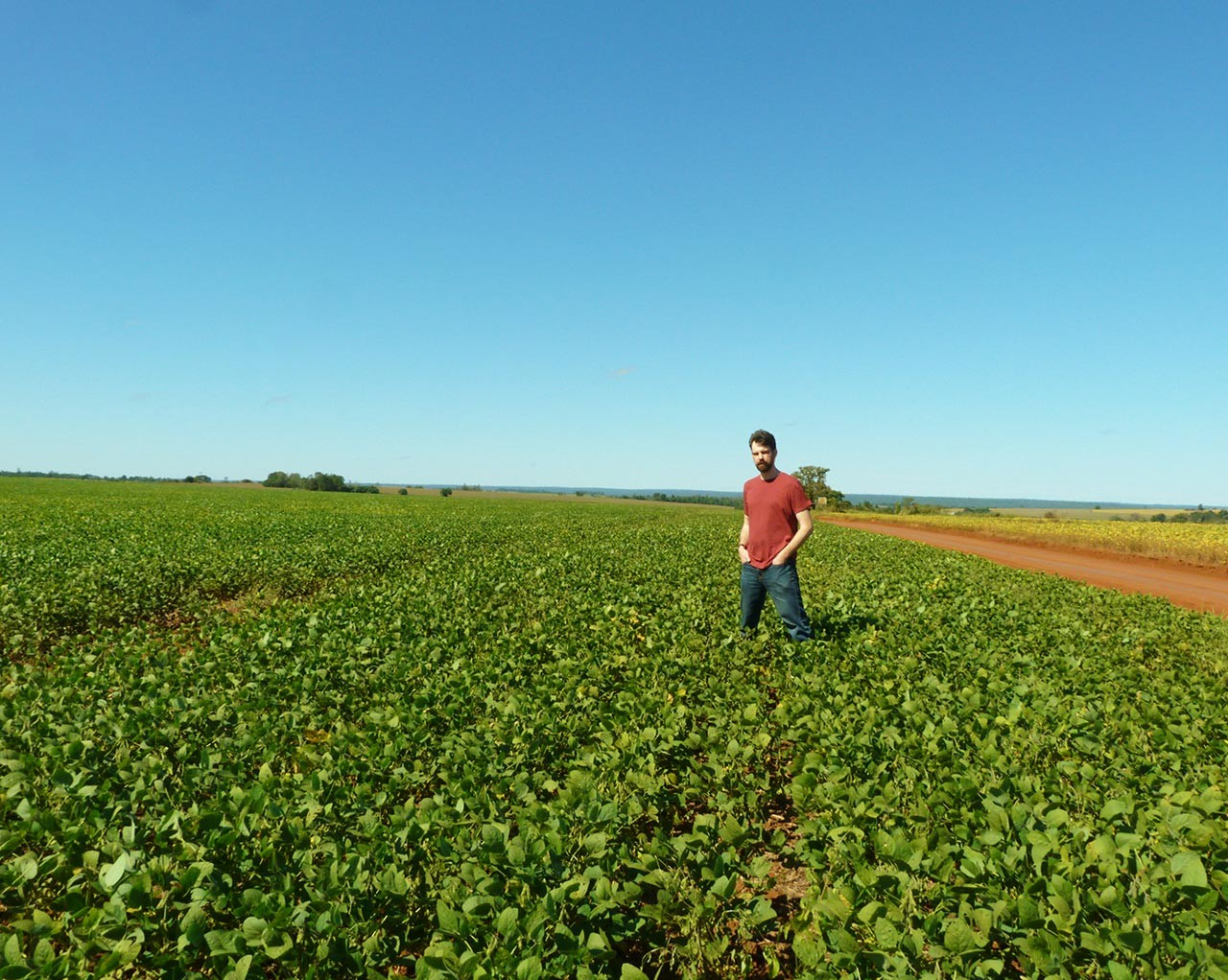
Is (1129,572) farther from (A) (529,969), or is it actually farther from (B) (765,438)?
(A) (529,969)

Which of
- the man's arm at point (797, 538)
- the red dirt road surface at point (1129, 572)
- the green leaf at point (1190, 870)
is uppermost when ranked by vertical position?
A: the man's arm at point (797, 538)

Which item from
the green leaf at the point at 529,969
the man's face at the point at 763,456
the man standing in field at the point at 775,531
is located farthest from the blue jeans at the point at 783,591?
the green leaf at the point at 529,969

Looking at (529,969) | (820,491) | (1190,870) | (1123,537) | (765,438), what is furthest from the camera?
(820,491)

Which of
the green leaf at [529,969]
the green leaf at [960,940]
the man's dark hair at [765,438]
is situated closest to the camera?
the green leaf at [529,969]

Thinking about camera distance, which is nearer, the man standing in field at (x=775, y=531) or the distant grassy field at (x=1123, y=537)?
the man standing in field at (x=775, y=531)

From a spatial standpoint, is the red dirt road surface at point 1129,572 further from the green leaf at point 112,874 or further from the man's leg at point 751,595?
the green leaf at point 112,874

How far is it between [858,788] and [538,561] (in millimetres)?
11775

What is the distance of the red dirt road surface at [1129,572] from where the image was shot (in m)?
16.3

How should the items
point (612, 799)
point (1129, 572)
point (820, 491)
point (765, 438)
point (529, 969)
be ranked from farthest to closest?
point (820, 491)
point (1129, 572)
point (765, 438)
point (612, 799)
point (529, 969)

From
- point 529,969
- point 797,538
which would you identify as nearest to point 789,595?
point 797,538

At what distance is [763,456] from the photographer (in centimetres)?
683

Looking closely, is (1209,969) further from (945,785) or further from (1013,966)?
(945,785)

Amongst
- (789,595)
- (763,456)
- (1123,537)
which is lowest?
(1123,537)

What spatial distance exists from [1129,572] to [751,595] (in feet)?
72.0
